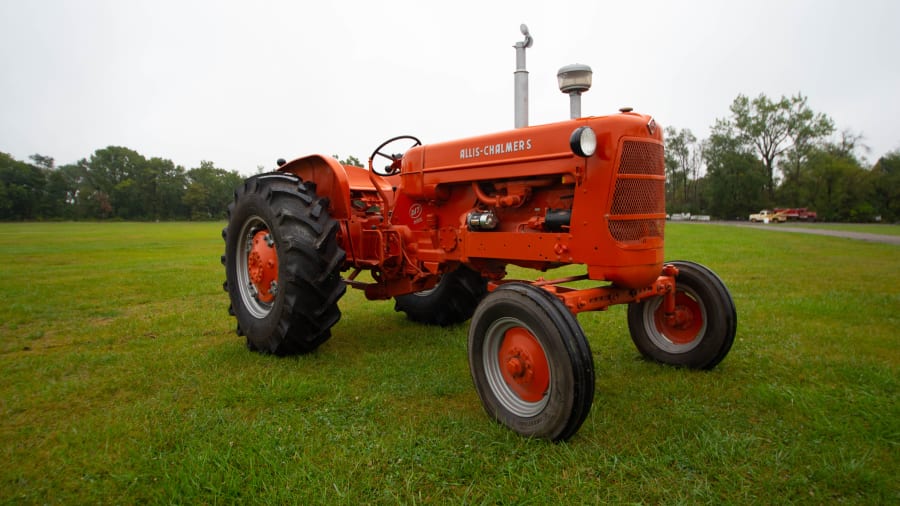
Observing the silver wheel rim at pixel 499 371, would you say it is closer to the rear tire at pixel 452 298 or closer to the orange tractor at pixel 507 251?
the orange tractor at pixel 507 251

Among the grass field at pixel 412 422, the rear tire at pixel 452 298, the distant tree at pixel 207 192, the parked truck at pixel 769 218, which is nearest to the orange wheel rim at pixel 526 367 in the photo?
the grass field at pixel 412 422

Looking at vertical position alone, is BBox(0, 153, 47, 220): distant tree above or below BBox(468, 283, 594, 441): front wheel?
above

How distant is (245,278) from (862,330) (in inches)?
232

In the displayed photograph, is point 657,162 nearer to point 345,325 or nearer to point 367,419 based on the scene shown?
point 367,419

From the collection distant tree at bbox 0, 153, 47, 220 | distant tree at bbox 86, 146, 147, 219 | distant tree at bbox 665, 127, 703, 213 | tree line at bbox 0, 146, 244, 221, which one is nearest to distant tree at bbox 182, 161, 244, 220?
tree line at bbox 0, 146, 244, 221

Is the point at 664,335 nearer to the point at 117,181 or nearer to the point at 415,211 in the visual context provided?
the point at 415,211

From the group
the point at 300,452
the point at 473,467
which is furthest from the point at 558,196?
the point at 300,452

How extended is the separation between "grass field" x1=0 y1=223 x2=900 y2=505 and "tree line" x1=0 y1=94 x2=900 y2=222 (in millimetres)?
30748

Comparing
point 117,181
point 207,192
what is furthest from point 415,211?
point 117,181

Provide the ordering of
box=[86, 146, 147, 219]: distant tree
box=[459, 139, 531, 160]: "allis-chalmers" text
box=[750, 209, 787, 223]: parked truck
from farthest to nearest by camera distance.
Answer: box=[86, 146, 147, 219]: distant tree → box=[750, 209, 787, 223]: parked truck → box=[459, 139, 531, 160]: "allis-chalmers" text

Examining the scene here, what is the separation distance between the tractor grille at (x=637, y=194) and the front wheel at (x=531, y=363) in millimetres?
681

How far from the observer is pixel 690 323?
13.1ft

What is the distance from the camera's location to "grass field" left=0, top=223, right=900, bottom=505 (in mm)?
2326

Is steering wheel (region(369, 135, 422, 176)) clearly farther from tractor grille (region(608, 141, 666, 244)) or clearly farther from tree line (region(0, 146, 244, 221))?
tree line (region(0, 146, 244, 221))
